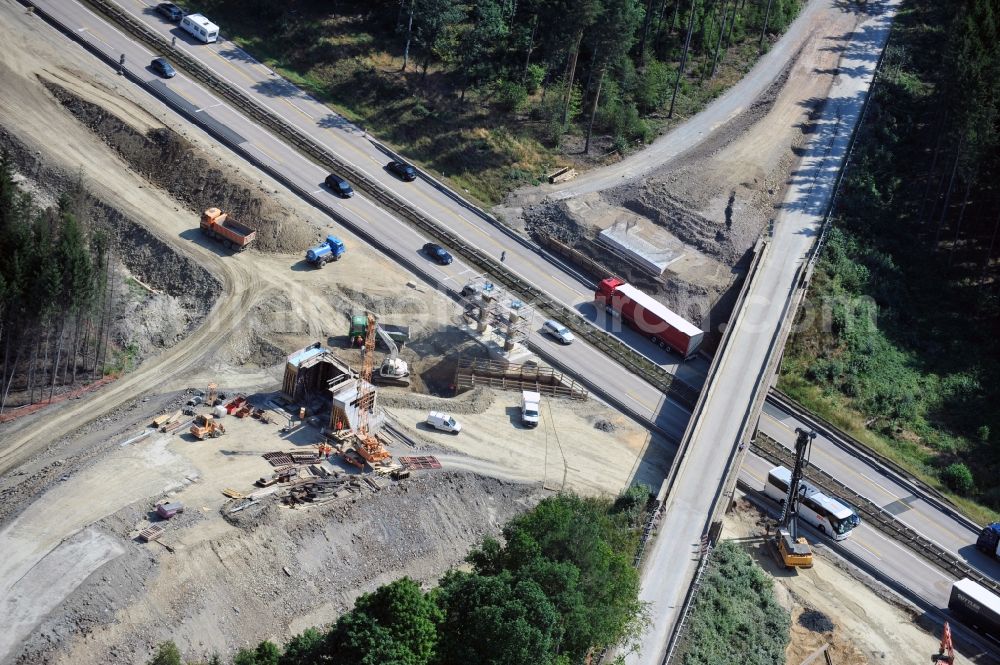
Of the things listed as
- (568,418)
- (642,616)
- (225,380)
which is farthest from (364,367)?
(642,616)

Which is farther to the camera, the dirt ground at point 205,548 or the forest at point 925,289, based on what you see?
the forest at point 925,289

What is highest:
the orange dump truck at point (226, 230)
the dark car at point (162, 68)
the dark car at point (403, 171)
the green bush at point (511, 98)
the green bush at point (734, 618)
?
the green bush at point (511, 98)

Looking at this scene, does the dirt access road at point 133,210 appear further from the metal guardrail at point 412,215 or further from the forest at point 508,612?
the forest at point 508,612

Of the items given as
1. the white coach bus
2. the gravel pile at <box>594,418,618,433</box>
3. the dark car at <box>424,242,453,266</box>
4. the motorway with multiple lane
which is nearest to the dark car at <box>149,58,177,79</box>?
the motorway with multiple lane

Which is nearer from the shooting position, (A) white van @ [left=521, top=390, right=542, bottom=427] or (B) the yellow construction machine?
(B) the yellow construction machine

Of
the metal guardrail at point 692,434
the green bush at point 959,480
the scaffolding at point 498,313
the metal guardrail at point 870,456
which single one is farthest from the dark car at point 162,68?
the green bush at point 959,480

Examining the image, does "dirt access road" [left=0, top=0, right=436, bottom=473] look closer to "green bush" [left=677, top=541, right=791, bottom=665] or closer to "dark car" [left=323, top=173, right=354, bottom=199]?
"dark car" [left=323, top=173, right=354, bottom=199]
